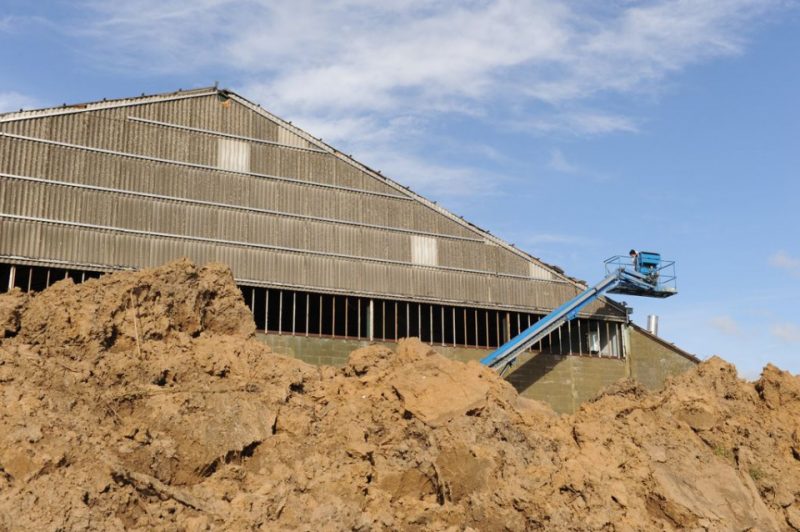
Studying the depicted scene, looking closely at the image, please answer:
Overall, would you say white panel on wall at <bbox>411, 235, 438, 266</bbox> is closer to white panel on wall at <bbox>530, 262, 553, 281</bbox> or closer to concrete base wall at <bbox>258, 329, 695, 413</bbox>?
concrete base wall at <bbox>258, 329, 695, 413</bbox>

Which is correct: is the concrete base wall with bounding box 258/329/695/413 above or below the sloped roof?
below

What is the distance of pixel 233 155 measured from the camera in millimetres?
38062

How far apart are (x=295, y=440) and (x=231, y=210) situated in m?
17.7

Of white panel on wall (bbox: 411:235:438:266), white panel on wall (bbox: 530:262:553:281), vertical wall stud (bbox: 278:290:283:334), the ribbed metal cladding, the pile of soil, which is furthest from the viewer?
white panel on wall (bbox: 530:262:553:281)

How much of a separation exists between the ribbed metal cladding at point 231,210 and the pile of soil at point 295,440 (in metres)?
11.1

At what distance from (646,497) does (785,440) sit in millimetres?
7264

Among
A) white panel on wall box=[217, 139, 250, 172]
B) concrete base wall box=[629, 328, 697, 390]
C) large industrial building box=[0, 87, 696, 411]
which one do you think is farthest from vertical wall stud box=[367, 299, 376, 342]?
concrete base wall box=[629, 328, 697, 390]

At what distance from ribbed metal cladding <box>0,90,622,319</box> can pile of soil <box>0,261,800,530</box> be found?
11.1 metres

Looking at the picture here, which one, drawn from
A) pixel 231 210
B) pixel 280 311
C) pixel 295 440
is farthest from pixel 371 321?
pixel 295 440

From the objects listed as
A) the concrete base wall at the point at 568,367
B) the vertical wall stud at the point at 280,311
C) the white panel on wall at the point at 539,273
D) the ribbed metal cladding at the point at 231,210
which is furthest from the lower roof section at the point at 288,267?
the concrete base wall at the point at 568,367

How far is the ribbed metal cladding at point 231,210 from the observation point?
112ft

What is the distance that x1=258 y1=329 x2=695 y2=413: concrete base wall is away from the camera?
3703 centimetres

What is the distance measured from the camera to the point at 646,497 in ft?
77.3

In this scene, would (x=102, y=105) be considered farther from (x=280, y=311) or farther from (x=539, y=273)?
(x=539, y=273)
